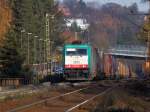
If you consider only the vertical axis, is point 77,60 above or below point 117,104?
above

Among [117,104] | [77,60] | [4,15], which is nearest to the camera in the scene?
[117,104]

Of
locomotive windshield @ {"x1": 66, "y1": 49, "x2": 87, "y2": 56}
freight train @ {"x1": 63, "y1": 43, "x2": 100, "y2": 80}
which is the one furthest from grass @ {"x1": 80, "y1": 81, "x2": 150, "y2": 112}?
locomotive windshield @ {"x1": 66, "y1": 49, "x2": 87, "y2": 56}

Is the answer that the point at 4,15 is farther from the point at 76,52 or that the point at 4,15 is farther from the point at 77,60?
the point at 77,60

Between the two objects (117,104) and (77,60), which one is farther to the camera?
(77,60)

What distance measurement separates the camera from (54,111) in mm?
21016

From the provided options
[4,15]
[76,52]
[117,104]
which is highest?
[4,15]

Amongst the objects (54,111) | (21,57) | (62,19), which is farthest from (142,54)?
(54,111)

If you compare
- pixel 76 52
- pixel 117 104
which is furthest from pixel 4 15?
pixel 117 104

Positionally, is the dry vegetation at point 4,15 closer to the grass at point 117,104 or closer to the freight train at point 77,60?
the freight train at point 77,60

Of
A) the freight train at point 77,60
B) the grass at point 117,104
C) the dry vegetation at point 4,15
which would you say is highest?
the dry vegetation at point 4,15

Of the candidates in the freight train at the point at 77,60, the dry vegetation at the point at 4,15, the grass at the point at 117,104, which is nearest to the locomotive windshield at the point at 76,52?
the freight train at the point at 77,60

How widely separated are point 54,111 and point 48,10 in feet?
301

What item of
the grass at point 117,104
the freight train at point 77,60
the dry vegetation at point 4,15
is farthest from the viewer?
the dry vegetation at point 4,15

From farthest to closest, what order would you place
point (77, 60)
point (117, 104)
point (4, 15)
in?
1. point (4, 15)
2. point (77, 60)
3. point (117, 104)
